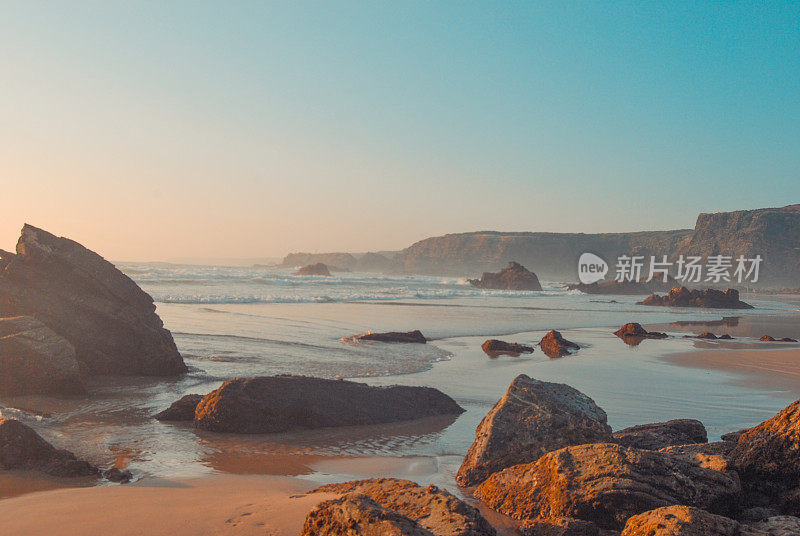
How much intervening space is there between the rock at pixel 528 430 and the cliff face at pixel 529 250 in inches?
4703

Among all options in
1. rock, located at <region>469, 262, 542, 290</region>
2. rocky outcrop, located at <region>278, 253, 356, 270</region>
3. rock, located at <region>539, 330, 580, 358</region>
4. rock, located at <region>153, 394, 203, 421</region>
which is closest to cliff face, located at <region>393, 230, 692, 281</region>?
rocky outcrop, located at <region>278, 253, 356, 270</region>

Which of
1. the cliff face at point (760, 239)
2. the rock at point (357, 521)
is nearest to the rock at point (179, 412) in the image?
the rock at point (357, 521)

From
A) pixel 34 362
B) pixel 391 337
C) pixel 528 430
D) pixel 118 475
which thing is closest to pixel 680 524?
pixel 528 430

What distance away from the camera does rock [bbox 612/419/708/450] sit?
554cm

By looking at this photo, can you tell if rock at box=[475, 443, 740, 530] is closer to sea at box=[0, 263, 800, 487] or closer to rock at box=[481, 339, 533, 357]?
sea at box=[0, 263, 800, 487]

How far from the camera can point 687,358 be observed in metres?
13.9

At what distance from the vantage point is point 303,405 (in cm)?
697

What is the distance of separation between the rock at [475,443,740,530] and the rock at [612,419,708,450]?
107 cm

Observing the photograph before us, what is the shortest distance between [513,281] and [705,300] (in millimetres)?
23084

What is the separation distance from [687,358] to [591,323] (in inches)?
367

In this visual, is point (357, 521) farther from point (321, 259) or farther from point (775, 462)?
point (321, 259)

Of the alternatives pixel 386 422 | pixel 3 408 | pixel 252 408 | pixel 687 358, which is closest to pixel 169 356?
pixel 3 408

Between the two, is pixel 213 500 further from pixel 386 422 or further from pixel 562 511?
pixel 386 422

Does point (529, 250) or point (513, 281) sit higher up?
point (529, 250)
